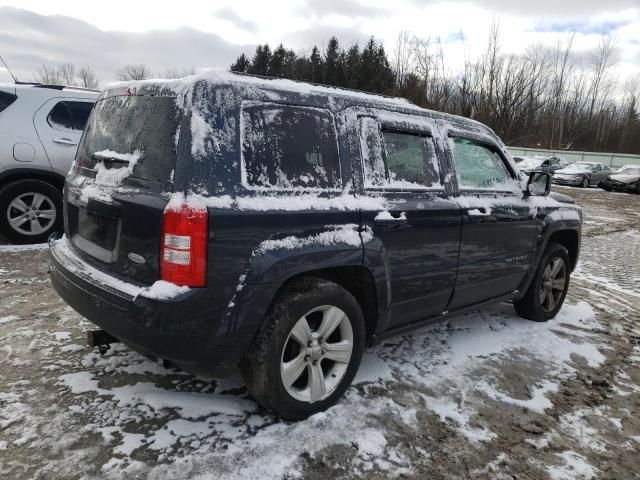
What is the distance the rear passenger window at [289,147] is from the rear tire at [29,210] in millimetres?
4290

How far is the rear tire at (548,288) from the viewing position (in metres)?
4.63

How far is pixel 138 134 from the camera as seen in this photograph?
8.43ft

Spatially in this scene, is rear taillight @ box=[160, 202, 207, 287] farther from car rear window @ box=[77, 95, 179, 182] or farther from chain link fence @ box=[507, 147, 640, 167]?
chain link fence @ box=[507, 147, 640, 167]

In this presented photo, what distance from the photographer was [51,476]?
2207mm

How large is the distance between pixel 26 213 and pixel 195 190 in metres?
4.59

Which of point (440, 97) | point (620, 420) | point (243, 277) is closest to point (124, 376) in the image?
point (243, 277)

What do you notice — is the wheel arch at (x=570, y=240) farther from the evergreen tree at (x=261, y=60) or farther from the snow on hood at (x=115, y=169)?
the evergreen tree at (x=261, y=60)

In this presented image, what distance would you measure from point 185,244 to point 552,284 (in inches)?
156

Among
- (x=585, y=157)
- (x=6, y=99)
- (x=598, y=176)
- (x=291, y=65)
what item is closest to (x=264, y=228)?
(x=6, y=99)

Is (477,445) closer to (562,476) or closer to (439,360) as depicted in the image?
(562,476)

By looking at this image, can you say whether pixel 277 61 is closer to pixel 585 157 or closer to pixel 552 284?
pixel 585 157

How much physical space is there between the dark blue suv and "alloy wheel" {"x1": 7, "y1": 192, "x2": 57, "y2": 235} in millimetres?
3081

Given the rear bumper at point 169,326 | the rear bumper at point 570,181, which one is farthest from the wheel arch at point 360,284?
the rear bumper at point 570,181

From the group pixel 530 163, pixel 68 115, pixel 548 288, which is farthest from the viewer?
pixel 530 163
